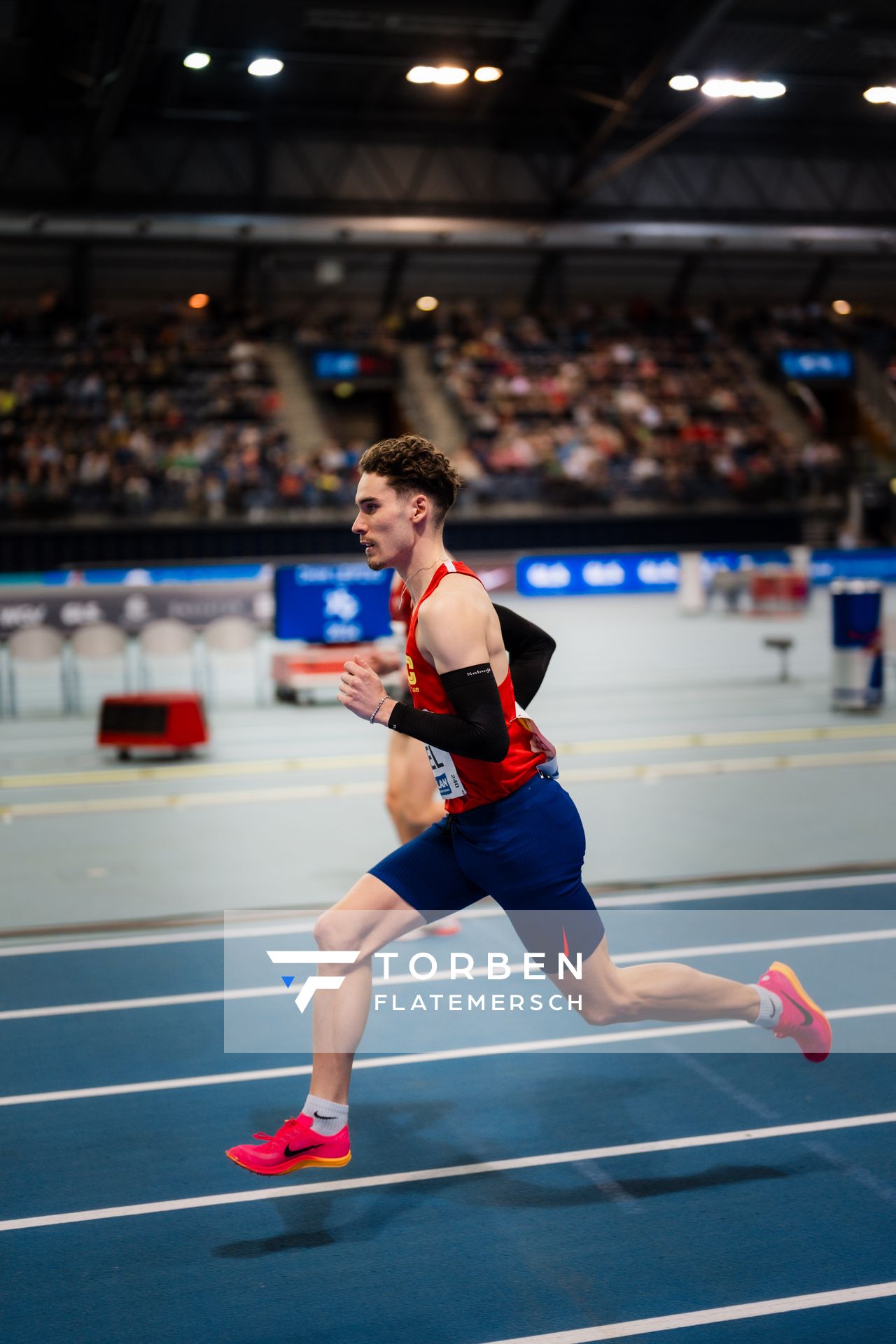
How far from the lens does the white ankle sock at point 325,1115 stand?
3.68m

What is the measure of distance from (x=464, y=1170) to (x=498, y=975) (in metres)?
1.77

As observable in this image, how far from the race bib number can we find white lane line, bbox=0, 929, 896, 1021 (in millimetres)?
2221

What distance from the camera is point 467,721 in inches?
136

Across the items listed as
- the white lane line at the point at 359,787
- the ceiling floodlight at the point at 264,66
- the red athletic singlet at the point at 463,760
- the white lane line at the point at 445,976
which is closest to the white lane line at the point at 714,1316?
the red athletic singlet at the point at 463,760

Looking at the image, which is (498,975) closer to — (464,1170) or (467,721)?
(464,1170)

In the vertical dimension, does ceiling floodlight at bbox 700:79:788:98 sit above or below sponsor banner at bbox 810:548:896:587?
above

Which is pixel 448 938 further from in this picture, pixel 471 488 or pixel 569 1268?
pixel 471 488

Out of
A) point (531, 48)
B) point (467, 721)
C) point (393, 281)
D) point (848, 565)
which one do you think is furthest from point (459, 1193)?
point (393, 281)

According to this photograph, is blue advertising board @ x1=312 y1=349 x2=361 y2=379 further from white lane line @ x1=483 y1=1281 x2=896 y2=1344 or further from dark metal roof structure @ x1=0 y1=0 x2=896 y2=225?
white lane line @ x1=483 y1=1281 x2=896 y2=1344

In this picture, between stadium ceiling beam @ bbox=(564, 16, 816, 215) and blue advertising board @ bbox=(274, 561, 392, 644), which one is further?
stadium ceiling beam @ bbox=(564, 16, 816, 215)

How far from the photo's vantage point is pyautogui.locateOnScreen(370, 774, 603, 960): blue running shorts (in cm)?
367

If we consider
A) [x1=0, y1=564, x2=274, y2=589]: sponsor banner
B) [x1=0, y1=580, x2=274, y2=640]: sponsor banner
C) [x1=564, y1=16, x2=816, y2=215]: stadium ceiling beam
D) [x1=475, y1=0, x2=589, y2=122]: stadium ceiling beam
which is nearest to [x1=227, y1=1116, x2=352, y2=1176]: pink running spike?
[x1=0, y1=580, x2=274, y2=640]: sponsor banner

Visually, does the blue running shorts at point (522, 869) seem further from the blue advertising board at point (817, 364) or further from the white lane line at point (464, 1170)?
the blue advertising board at point (817, 364)

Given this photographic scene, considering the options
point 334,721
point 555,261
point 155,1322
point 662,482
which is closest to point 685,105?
point 555,261
